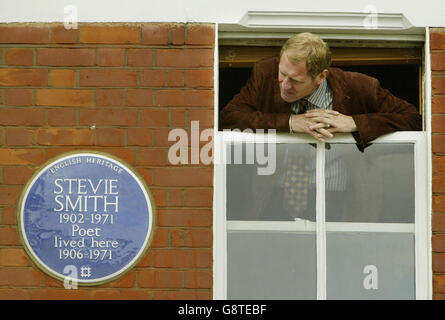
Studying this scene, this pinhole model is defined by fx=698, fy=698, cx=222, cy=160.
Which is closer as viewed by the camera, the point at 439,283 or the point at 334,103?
the point at 439,283

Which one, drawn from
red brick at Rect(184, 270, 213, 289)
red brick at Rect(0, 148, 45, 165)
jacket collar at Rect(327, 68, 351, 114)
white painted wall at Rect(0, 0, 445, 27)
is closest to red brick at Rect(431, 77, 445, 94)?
white painted wall at Rect(0, 0, 445, 27)

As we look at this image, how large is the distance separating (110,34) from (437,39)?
5.52 ft

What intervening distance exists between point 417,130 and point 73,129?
1.80m

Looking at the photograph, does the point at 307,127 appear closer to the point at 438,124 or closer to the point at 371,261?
the point at 438,124

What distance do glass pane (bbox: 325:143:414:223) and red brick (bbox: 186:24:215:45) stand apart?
32.9 inches

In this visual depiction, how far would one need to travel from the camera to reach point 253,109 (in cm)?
372

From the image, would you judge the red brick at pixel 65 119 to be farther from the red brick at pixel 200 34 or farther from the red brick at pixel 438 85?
the red brick at pixel 438 85

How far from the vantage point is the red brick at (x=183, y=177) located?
3.59 meters

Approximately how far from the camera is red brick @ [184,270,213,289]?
141 inches

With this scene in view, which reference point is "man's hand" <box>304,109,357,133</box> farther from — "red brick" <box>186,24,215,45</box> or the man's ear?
"red brick" <box>186,24,215,45</box>

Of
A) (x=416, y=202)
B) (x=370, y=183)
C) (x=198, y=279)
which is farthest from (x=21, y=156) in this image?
(x=416, y=202)

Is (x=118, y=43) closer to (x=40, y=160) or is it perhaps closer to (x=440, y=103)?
(x=40, y=160)

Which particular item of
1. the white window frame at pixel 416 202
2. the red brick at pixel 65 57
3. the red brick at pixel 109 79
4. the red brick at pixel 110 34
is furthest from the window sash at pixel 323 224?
the red brick at pixel 65 57

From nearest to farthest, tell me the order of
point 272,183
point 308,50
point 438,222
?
point 308,50
point 438,222
point 272,183
